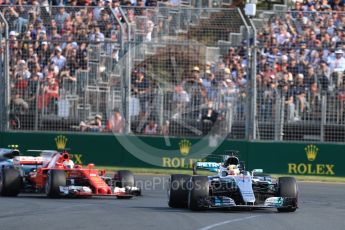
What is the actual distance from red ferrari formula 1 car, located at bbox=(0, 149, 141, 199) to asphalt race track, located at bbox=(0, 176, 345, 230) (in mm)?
235

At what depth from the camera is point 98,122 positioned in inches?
1038

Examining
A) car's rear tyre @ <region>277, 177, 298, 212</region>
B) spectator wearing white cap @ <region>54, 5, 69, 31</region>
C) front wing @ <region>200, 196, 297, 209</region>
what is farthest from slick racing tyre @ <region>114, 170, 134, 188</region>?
spectator wearing white cap @ <region>54, 5, 69, 31</region>

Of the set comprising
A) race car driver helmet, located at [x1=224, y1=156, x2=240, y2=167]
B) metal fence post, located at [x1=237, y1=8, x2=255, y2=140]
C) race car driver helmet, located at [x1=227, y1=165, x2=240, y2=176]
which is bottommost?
race car driver helmet, located at [x1=227, y1=165, x2=240, y2=176]

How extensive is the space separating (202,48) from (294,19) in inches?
99.5

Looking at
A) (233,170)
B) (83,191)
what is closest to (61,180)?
(83,191)

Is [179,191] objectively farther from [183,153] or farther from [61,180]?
[183,153]

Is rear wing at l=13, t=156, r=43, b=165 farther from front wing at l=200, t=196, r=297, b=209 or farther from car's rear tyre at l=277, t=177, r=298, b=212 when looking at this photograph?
car's rear tyre at l=277, t=177, r=298, b=212

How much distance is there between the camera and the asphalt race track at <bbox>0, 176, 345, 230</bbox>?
42.0 ft

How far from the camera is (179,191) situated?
1584cm

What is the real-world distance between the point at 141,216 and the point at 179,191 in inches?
72.5

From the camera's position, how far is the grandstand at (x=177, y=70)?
24.2 metres

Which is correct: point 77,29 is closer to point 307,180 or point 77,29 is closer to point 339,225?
point 307,180

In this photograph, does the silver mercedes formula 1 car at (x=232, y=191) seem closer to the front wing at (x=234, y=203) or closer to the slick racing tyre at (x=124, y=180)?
the front wing at (x=234, y=203)

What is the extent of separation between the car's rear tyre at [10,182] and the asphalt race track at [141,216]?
0.88 ft
